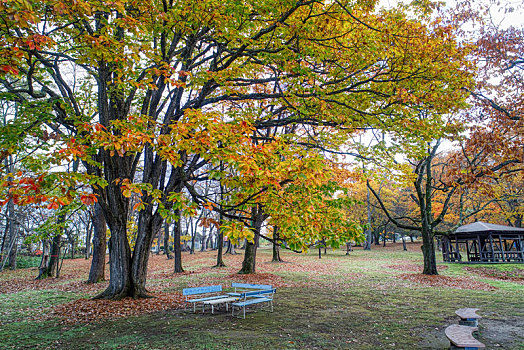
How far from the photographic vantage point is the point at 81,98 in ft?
40.6

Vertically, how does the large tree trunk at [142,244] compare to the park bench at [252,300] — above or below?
above

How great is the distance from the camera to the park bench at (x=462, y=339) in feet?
13.9

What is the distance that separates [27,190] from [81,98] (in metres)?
9.50

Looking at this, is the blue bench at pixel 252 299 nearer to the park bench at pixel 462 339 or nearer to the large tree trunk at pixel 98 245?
the park bench at pixel 462 339

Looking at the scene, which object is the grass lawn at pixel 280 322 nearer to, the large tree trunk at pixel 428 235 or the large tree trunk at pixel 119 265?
the large tree trunk at pixel 119 265

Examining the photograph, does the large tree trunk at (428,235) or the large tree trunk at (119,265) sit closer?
the large tree trunk at (119,265)

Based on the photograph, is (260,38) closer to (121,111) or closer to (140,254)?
(121,111)

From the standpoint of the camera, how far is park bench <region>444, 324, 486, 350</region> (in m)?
4.24

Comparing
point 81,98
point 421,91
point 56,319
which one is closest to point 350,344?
point 421,91

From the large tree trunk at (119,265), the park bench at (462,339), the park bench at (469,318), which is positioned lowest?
the park bench at (469,318)

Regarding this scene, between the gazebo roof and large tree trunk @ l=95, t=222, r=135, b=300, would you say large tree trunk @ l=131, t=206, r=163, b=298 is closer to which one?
large tree trunk @ l=95, t=222, r=135, b=300

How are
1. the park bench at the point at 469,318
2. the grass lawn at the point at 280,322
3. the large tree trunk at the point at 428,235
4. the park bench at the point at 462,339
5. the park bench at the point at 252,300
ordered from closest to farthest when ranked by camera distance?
1. the park bench at the point at 462,339
2. the grass lawn at the point at 280,322
3. the park bench at the point at 469,318
4. the park bench at the point at 252,300
5. the large tree trunk at the point at 428,235

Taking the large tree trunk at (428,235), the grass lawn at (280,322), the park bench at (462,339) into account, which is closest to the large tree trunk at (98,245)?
the grass lawn at (280,322)

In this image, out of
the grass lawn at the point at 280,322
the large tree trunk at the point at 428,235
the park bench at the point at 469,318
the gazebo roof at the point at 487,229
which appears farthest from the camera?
the gazebo roof at the point at 487,229
